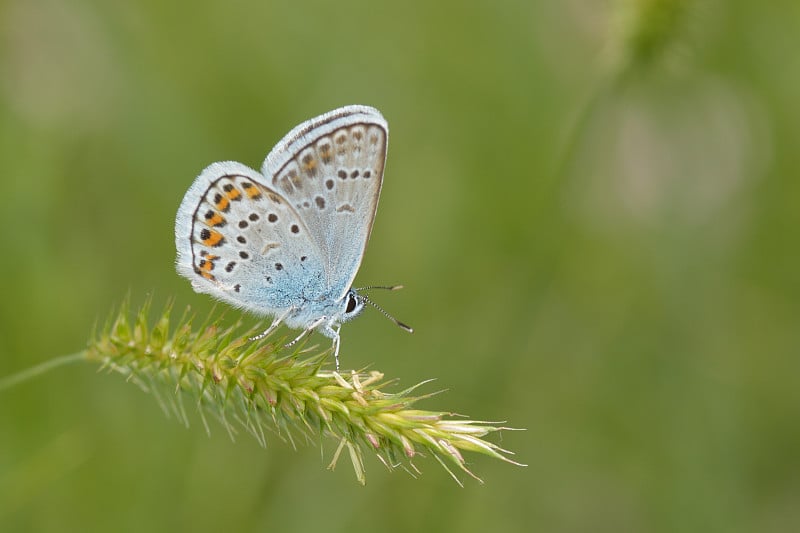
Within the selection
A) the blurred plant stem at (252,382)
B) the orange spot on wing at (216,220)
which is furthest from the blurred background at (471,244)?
the orange spot on wing at (216,220)

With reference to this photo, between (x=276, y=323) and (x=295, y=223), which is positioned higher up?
(x=295, y=223)

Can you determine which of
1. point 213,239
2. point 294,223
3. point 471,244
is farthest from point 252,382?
point 471,244

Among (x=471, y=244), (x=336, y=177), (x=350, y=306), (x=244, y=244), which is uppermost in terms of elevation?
(x=336, y=177)

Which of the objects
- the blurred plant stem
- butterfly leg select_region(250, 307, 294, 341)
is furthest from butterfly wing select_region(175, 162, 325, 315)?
the blurred plant stem

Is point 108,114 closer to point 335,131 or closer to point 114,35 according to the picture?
point 114,35

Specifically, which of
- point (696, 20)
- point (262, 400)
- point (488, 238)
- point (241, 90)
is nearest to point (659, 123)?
point (488, 238)

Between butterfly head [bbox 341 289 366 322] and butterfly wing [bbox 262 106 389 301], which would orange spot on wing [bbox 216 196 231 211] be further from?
butterfly head [bbox 341 289 366 322]

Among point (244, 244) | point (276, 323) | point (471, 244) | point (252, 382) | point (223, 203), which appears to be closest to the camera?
point (252, 382)

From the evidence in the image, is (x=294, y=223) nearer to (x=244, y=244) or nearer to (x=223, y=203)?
(x=244, y=244)

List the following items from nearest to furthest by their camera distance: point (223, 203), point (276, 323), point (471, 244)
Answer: point (276, 323) < point (223, 203) < point (471, 244)
